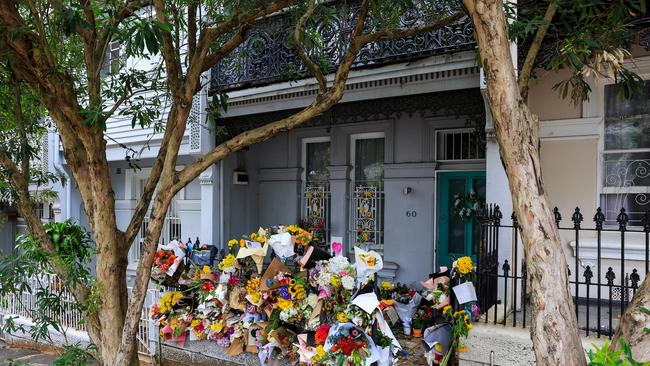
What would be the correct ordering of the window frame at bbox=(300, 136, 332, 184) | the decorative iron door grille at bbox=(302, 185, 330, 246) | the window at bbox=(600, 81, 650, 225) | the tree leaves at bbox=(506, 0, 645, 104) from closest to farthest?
the tree leaves at bbox=(506, 0, 645, 104), the window at bbox=(600, 81, 650, 225), the decorative iron door grille at bbox=(302, 185, 330, 246), the window frame at bbox=(300, 136, 332, 184)

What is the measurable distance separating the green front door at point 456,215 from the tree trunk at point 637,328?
5.93 meters

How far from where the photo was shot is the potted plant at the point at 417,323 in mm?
5926

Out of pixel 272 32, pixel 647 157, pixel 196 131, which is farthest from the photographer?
pixel 196 131

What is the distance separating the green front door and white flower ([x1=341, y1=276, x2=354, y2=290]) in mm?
3803

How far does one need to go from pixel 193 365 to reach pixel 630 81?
235 inches

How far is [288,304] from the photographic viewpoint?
205 inches

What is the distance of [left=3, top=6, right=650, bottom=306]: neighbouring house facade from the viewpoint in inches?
248

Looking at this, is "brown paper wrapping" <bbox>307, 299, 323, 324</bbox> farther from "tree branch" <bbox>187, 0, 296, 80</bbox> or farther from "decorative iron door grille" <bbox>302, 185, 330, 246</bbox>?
"decorative iron door grille" <bbox>302, 185, 330, 246</bbox>

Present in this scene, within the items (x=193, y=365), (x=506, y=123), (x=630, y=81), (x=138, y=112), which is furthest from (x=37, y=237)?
(x=630, y=81)

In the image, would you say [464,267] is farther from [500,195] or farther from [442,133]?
[442,133]

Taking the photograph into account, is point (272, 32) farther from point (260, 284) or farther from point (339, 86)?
point (260, 284)

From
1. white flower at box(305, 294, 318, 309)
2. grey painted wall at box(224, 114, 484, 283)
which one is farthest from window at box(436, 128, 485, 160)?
white flower at box(305, 294, 318, 309)

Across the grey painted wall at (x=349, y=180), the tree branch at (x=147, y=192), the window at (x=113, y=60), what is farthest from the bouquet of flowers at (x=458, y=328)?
the window at (x=113, y=60)

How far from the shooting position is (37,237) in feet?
15.1
